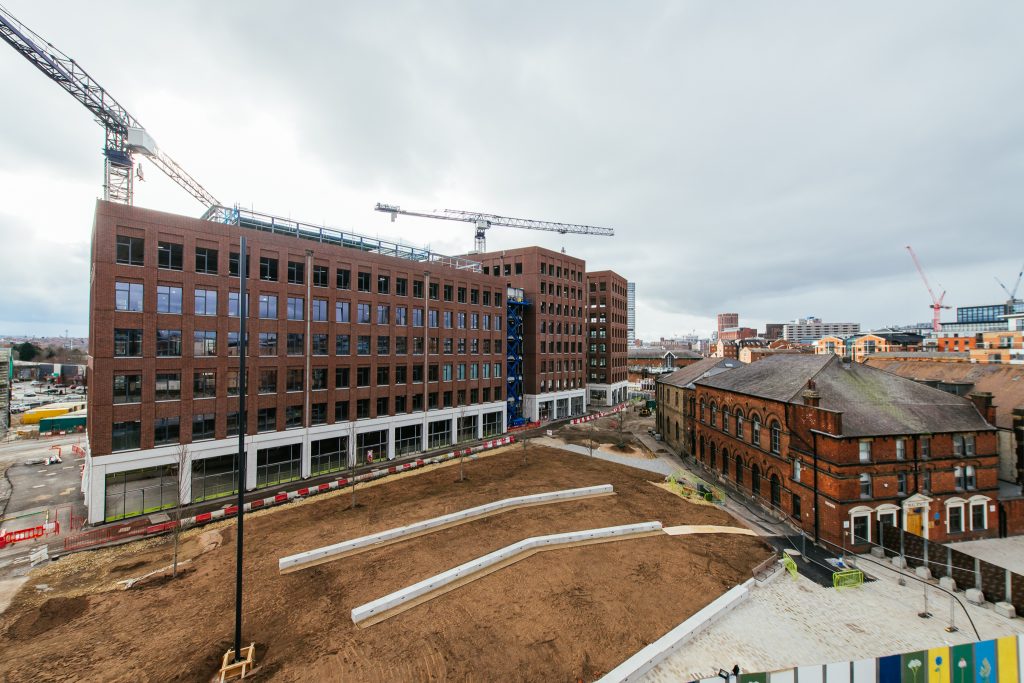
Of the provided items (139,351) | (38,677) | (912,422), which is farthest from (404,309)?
(912,422)

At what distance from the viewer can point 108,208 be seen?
27547 mm

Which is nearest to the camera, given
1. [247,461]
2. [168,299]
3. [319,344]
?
[168,299]

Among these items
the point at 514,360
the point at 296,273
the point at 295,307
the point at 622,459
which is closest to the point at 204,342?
the point at 295,307

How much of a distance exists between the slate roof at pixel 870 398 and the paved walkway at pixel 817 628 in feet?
30.3

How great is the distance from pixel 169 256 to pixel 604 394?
75324mm

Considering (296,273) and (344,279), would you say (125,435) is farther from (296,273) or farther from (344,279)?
(344,279)

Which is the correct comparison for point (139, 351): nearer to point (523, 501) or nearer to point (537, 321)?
point (523, 501)

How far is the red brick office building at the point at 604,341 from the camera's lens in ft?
286

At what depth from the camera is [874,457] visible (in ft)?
83.4

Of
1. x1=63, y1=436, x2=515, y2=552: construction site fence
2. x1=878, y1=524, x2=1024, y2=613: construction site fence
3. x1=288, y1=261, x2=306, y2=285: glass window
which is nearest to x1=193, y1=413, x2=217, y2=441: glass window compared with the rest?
x1=63, y1=436, x2=515, y2=552: construction site fence

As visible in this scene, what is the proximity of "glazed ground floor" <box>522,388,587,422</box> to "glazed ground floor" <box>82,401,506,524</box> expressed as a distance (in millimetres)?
18940

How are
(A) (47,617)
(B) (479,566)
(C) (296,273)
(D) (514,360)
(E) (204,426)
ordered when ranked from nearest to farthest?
(A) (47,617) < (B) (479,566) < (E) (204,426) < (C) (296,273) < (D) (514,360)

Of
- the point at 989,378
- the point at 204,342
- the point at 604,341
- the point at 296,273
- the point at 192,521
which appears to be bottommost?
the point at 192,521

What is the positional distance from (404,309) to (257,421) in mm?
17891
